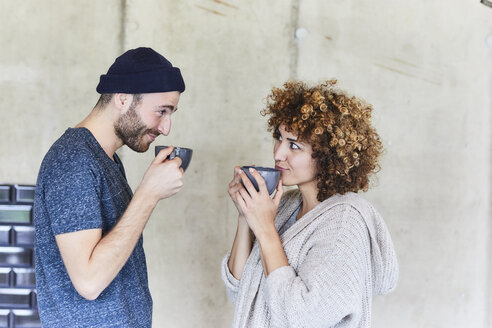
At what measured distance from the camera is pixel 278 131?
148 centimetres

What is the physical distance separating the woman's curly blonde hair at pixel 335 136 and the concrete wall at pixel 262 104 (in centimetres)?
87

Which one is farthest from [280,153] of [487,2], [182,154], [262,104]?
[487,2]

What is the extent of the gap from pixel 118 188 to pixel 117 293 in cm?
27

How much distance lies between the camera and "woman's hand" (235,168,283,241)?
1.27 meters

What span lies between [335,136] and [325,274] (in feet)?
1.26

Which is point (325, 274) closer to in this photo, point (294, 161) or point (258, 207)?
point (258, 207)

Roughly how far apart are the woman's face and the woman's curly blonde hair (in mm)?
19

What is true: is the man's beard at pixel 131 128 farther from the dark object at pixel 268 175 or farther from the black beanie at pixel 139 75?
the dark object at pixel 268 175

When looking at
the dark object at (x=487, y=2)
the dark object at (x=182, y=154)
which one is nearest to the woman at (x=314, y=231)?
the dark object at (x=182, y=154)

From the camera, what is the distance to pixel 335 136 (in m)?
1.33

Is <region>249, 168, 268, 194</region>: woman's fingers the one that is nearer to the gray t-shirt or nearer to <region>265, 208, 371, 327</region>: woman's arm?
<region>265, 208, 371, 327</region>: woman's arm

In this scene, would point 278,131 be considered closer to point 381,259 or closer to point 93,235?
point 381,259

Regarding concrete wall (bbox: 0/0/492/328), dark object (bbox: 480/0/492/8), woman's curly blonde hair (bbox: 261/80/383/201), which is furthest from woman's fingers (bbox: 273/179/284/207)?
dark object (bbox: 480/0/492/8)

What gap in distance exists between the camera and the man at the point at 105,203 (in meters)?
1.12
